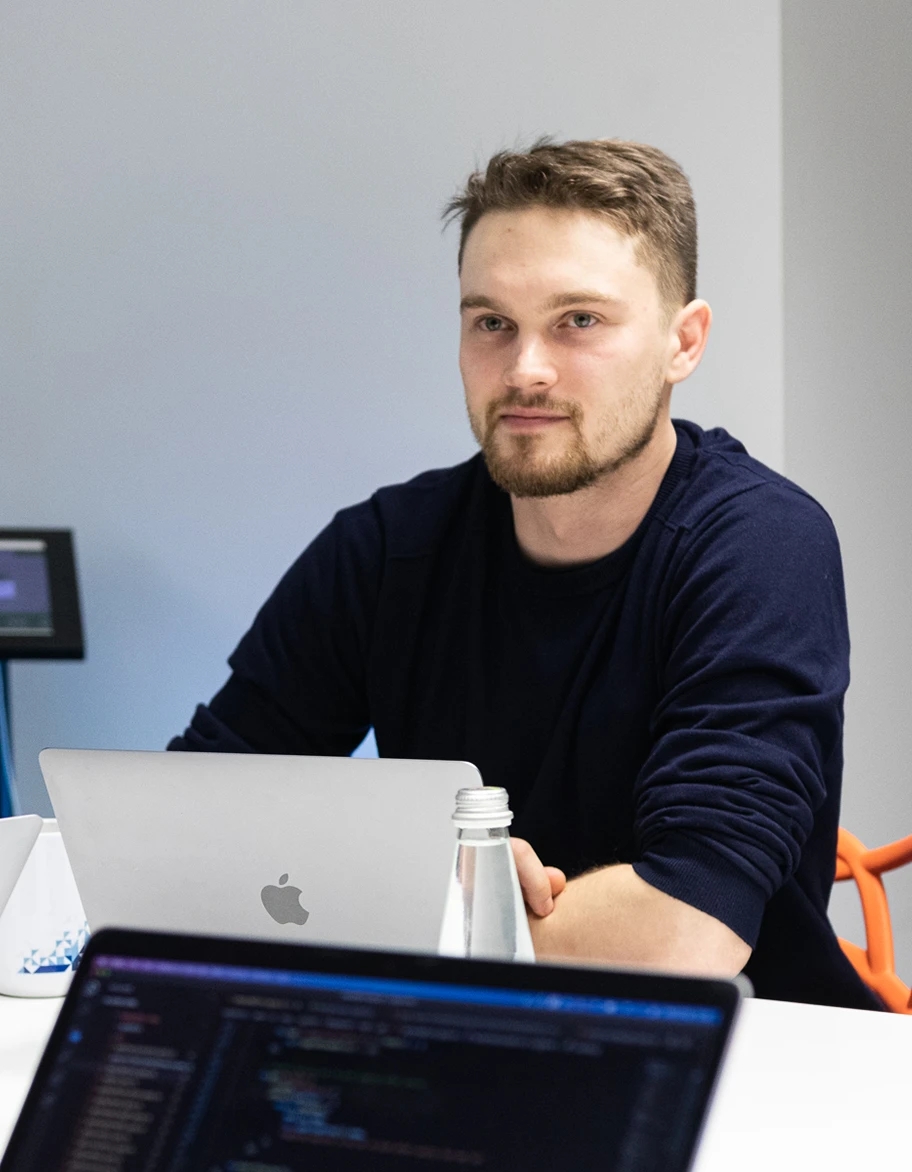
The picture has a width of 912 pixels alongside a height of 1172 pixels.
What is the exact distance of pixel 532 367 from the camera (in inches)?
62.1

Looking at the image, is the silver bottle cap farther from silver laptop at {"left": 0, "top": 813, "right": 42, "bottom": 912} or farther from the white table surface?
silver laptop at {"left": 0, "top": 813, "right": 42, "bottom": 912}

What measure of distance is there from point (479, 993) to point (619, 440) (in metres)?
1.18

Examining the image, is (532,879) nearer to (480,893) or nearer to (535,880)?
(535,880)

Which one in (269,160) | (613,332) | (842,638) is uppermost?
(269,160)

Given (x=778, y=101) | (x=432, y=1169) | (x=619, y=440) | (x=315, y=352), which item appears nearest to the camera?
(x=432, y=1169)

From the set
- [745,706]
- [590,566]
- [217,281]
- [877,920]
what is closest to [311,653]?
[590,566]

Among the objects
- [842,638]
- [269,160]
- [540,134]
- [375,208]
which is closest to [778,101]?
[540,134]

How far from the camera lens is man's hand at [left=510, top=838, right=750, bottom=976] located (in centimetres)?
119

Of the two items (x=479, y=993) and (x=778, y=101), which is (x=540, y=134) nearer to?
(x=778, y=101)

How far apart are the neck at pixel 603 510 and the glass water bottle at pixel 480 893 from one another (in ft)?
2.57

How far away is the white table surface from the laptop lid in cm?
28

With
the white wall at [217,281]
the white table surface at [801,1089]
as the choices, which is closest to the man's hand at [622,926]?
the white table surface at [801,1089]

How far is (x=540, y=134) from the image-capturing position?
2.50m

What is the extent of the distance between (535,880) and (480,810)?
0.92 ft
